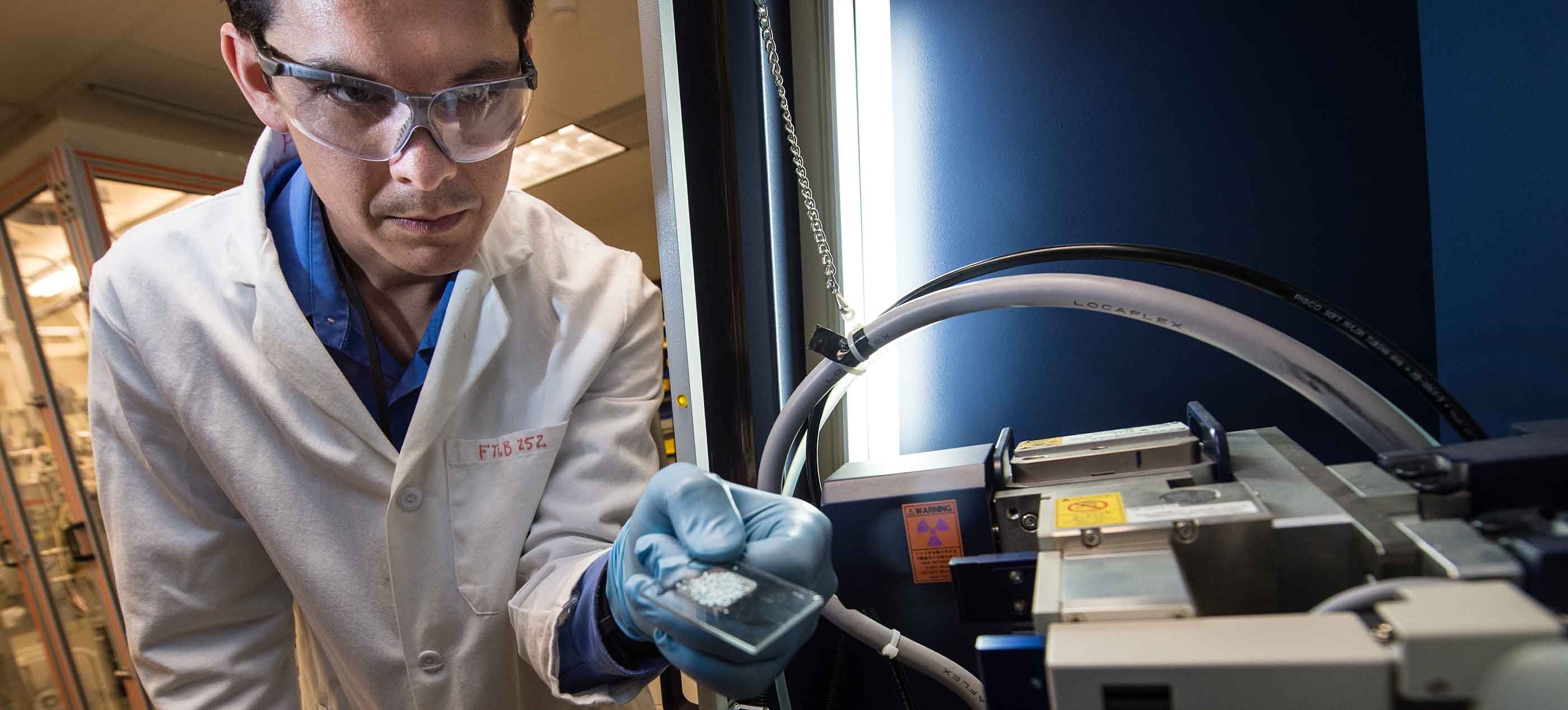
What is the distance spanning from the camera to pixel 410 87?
0.86 metres

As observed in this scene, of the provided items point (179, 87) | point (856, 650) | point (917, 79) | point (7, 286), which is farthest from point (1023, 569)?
point (7, 286)

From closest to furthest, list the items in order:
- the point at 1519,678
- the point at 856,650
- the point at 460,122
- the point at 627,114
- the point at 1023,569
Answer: the point at 1519,678 → the point at 1023,569 → the point at 460,122 → the point at 856,650 → the point at 627,114

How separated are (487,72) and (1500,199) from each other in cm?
135

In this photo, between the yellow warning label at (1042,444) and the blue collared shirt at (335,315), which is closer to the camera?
the yellow warning label at (1042,444)

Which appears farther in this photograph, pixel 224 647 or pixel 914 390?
pixel 914 390

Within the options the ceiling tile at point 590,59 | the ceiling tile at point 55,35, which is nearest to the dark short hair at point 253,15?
the ceiling tile at point 590,59

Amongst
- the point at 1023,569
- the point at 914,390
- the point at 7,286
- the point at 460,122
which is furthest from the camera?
the point at 7,286

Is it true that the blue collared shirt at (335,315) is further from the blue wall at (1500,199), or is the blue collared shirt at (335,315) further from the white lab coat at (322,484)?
the blue wall at (1500,199)

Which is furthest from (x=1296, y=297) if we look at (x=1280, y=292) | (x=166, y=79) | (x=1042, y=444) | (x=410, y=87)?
(x=166, y=79)

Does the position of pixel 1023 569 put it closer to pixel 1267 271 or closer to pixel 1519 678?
pixel 1519 678

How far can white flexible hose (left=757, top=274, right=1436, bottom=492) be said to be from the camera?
2.54 feet

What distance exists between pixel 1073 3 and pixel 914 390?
0.78m

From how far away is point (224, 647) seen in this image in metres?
1.04

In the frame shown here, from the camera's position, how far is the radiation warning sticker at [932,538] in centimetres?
97
